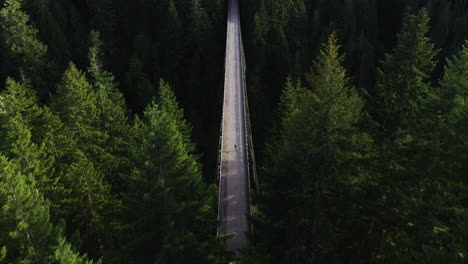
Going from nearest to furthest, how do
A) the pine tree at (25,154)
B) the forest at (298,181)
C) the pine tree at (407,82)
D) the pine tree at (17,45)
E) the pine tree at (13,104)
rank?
the forest at (298,181) → the pine tree at (407,82) → the pine tree at (25,154) → the pine tree at (13,104) → the pine tree at (17,45)

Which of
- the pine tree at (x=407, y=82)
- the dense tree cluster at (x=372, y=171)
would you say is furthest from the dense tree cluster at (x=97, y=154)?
the pine tree at (x=407, y=82)

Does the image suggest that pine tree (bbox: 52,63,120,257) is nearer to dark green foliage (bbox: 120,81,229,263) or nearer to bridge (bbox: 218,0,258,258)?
bridge (bbox: 218,0,258,258)

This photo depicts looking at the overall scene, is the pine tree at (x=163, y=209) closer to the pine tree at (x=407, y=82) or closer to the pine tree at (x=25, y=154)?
the pine tree at (x=25, y=154)

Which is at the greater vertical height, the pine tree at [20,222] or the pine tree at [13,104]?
the pine tree at [13,104]

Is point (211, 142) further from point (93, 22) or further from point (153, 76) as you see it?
point (93, 22)

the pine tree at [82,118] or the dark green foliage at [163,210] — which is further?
the pine tree at [82,118]

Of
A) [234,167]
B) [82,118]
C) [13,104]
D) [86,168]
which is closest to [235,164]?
[234,167]

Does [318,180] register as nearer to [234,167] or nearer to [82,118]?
[234,167]

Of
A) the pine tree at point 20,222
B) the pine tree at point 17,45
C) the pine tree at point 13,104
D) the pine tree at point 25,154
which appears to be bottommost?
the pine tree at point 20,222
